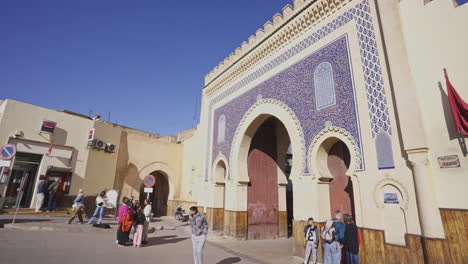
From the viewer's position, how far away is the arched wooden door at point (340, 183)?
5938 mm

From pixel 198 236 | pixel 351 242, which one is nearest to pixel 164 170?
pixel 198 236

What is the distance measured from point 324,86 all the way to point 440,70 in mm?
2269

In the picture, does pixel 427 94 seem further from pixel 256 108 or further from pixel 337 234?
pixel 256 108

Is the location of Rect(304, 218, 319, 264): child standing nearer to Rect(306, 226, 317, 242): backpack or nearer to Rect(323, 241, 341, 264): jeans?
Rect(306, 226, 317, 242): backpack

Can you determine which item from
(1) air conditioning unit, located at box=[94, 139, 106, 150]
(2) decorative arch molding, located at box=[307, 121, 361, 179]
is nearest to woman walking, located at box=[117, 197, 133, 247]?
(2) decorative arch molding, located at box=[307, 121, 361, 179]

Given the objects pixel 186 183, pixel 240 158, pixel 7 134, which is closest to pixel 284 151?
pixel 240 158

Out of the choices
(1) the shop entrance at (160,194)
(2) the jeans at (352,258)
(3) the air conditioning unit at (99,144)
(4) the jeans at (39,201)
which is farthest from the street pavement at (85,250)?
(1) the shop entrance at (160,194)

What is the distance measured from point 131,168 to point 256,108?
8432mm

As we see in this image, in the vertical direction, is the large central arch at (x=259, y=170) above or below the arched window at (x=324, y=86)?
below

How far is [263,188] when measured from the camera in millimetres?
9000

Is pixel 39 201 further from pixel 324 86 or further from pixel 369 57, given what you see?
pixel 369 57

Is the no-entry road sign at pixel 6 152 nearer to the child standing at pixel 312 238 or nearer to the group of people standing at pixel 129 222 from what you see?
the group of people standing at pixel 129 222

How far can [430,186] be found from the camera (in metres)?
3.92

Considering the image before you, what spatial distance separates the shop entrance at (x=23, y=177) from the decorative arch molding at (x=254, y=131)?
26.4ft
